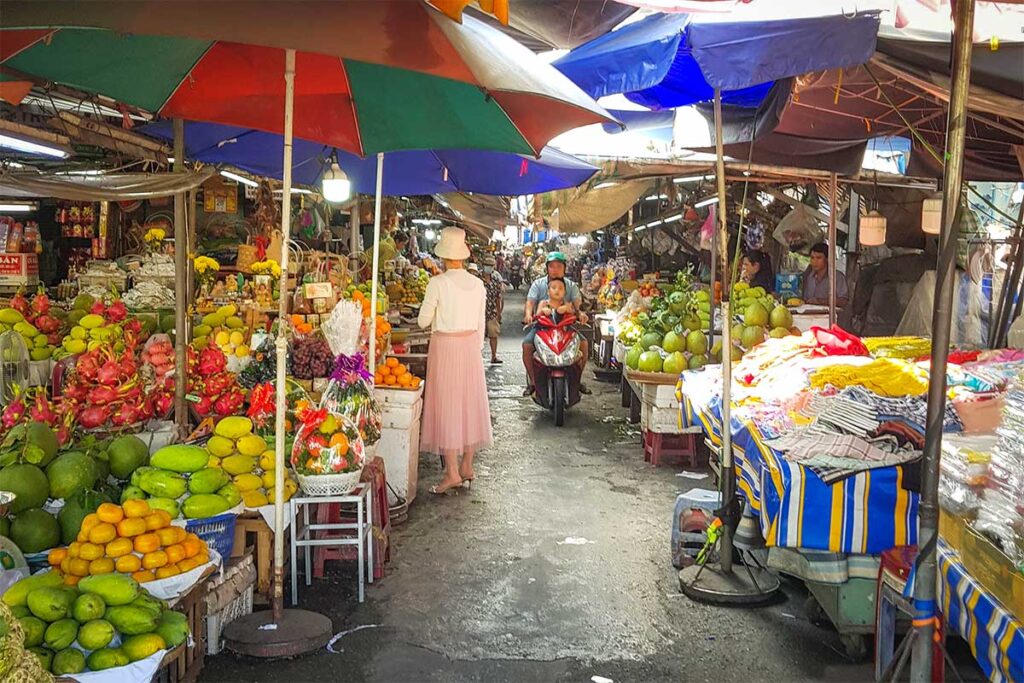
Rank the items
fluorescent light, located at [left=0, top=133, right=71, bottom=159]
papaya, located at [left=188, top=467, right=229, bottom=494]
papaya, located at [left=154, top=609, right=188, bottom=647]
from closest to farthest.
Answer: papaya, located at [left=154, top=609, right=188, bottom=647] → papaya, located at [left=188, top=467, right=229, bottom=494] → fluorescent light, located at [left=0, top=133, right=71, bottom=159]

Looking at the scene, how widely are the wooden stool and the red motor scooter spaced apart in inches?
221

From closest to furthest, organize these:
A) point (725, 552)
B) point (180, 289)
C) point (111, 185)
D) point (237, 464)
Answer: point (237, 464), point (725, 552), point (180, 289), point (111, 185)

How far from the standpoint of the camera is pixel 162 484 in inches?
162

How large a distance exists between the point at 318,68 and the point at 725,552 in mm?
3665

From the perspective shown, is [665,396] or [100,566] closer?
[100,566]

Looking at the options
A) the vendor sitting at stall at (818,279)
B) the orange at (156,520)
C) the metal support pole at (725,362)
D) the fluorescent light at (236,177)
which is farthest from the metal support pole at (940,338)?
the fluorescent light at (236,177)

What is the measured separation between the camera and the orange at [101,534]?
11.4 ft

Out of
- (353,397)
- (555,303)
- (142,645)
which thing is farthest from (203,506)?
(555,303)

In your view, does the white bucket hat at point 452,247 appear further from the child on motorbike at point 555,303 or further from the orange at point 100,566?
the orange at point 100,566

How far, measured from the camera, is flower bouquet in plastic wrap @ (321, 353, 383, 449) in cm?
523

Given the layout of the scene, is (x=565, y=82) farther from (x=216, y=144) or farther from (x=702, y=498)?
(x=216, y=144)

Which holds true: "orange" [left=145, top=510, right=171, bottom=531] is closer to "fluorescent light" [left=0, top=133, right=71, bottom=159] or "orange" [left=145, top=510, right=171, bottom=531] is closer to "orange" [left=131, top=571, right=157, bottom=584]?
"orange" [left=131, top=571, right=157, bottom=584]

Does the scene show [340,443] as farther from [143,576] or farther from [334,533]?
[143,576]

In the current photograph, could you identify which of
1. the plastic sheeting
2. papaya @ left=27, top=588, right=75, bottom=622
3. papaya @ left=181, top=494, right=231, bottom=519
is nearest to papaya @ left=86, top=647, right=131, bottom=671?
papaya @ left=27, top=588, right=75, bottom=622
